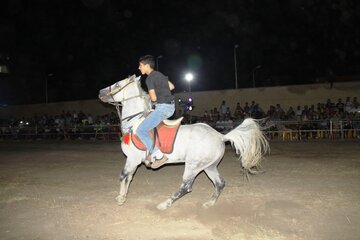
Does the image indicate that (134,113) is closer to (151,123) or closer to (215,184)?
(151,123)

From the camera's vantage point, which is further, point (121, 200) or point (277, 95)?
point (277, 95)

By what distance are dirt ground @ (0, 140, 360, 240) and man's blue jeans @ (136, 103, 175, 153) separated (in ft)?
4.37

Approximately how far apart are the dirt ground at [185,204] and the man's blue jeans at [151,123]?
1.33m

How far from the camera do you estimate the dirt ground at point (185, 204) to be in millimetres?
5324

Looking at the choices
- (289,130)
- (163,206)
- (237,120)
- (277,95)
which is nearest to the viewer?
(163,206)

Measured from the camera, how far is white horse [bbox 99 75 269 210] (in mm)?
6496

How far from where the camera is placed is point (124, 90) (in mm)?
6957

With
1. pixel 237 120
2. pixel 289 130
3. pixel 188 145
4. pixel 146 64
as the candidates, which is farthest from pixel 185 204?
pixel 237 120

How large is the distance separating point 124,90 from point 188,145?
1825mm

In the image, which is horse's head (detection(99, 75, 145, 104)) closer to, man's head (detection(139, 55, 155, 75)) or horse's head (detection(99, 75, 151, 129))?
horse's head (detection(99, 75, 151, 129))

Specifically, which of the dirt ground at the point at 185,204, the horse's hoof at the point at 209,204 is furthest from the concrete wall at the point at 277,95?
the horse's hoof at the point at 209,204

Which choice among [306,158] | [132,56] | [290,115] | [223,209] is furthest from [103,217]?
[132,56]

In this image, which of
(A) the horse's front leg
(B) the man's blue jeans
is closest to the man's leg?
(B) the man's blue jeans

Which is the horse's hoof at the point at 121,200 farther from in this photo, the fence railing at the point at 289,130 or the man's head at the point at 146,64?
the fence railing at the point at 289,130
